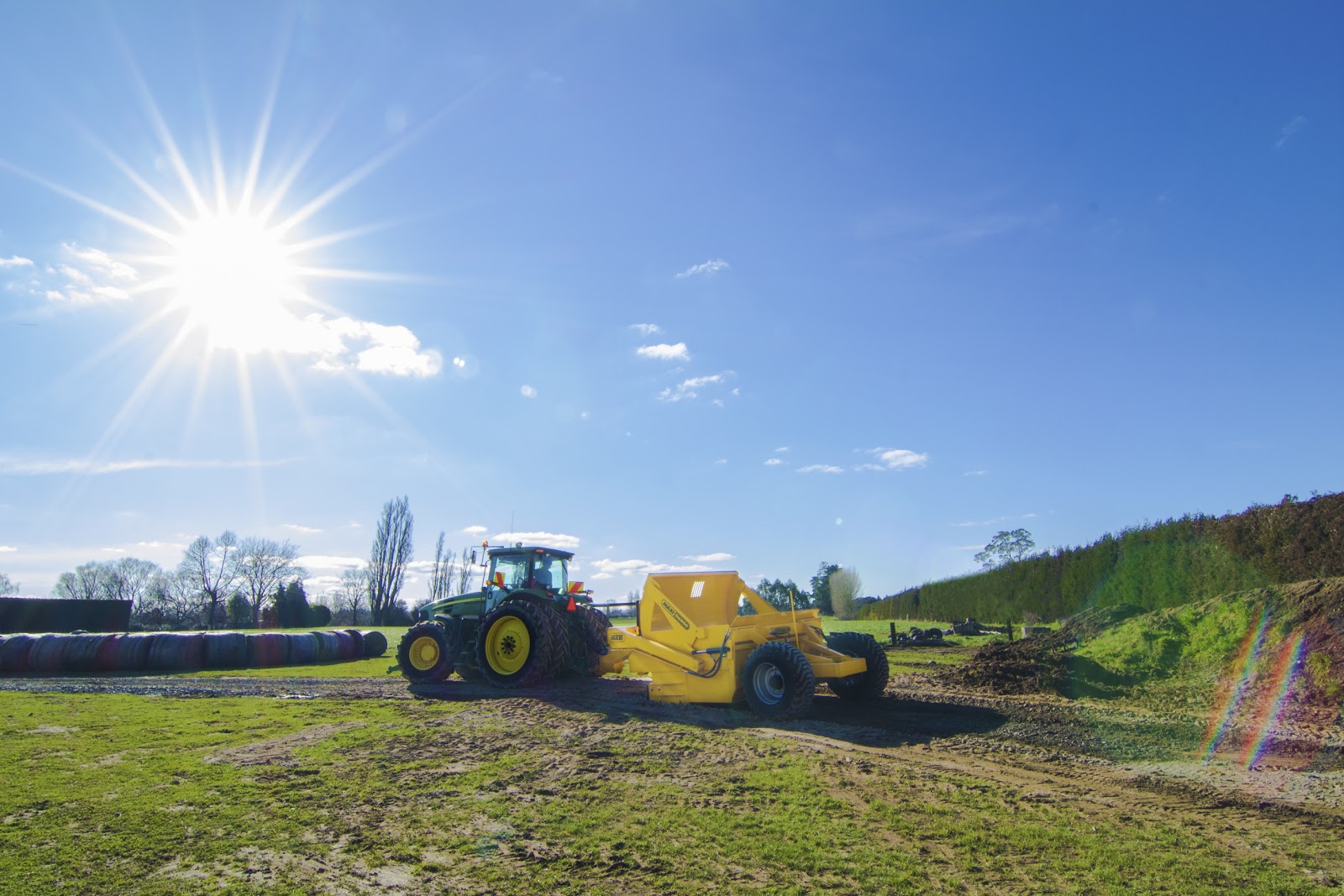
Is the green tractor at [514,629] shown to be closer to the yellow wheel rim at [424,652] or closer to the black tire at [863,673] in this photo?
the yellow wheel rim at [424,652]

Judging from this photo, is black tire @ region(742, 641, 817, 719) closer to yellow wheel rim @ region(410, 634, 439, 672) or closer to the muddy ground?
the muddy ground

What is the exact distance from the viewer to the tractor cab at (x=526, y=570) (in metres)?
13.2

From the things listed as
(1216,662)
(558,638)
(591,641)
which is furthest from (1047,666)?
(558,638)

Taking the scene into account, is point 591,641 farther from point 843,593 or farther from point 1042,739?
point 843,593

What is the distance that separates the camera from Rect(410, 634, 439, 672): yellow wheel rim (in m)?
13.4

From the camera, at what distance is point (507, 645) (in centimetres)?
1201

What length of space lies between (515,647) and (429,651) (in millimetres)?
2587

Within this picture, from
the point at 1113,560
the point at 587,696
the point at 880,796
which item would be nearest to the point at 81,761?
the point at 587,696

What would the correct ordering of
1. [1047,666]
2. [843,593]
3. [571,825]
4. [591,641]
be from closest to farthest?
[571,825]
[1047,666]
[591,641]
[843,593]

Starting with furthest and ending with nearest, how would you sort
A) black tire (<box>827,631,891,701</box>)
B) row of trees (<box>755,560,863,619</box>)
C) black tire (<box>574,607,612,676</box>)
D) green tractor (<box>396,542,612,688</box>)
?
row of trees (<box>755,560,863,619</box>) < black tire (<box>574,607,612,676</box>) < green tractor (<box>396,542,612,688</box>) < black tire (<box>827,631,891,701</box>)

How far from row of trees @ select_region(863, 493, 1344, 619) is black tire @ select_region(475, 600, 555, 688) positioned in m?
12.4

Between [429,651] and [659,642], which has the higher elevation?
[659,642]

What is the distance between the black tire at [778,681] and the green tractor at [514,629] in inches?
153

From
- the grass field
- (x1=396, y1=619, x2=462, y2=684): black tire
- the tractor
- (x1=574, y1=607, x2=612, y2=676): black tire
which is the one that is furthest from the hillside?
(x1=396, y1=619, x2=462, y2=684): black tire
